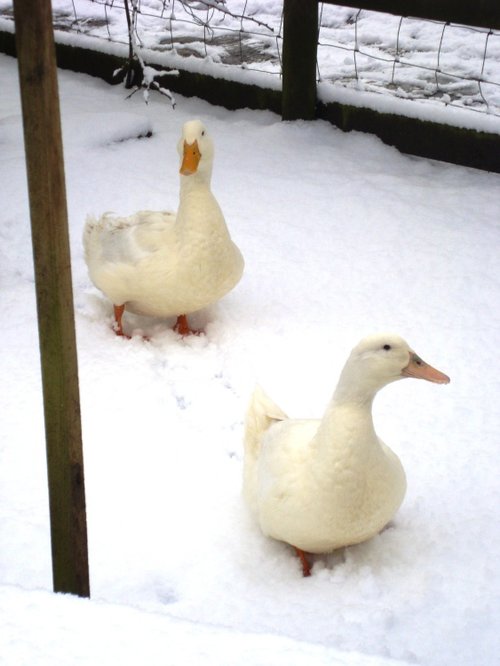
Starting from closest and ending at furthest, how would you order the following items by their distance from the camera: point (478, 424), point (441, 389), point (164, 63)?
point (478, 424) < point (441, 389) < point (164, 63)

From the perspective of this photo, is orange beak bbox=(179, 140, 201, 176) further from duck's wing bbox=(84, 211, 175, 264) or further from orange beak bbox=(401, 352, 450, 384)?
orange beak bbox=(401, 352, 450, 384)

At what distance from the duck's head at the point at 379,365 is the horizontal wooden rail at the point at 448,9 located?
2.65 meters

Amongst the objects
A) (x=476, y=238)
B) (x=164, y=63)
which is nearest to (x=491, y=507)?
(x=476, y=238)

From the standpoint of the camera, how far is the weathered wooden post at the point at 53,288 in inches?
61.3

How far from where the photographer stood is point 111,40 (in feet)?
20.2

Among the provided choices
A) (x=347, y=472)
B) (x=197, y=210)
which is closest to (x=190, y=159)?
(x=197, y=210)

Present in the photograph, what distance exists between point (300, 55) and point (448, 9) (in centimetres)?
90

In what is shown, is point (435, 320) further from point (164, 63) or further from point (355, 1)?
point (164, 63)

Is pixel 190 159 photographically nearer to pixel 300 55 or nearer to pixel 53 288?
pixel 53 288

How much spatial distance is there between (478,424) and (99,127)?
2996mm

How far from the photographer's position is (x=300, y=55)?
5.20m

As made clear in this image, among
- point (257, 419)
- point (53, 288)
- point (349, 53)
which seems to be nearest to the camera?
point (53, 288)

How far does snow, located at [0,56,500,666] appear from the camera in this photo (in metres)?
2.25

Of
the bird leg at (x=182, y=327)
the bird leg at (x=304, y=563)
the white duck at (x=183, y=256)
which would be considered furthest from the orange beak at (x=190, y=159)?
the bird leg at (x=304, y=563)
